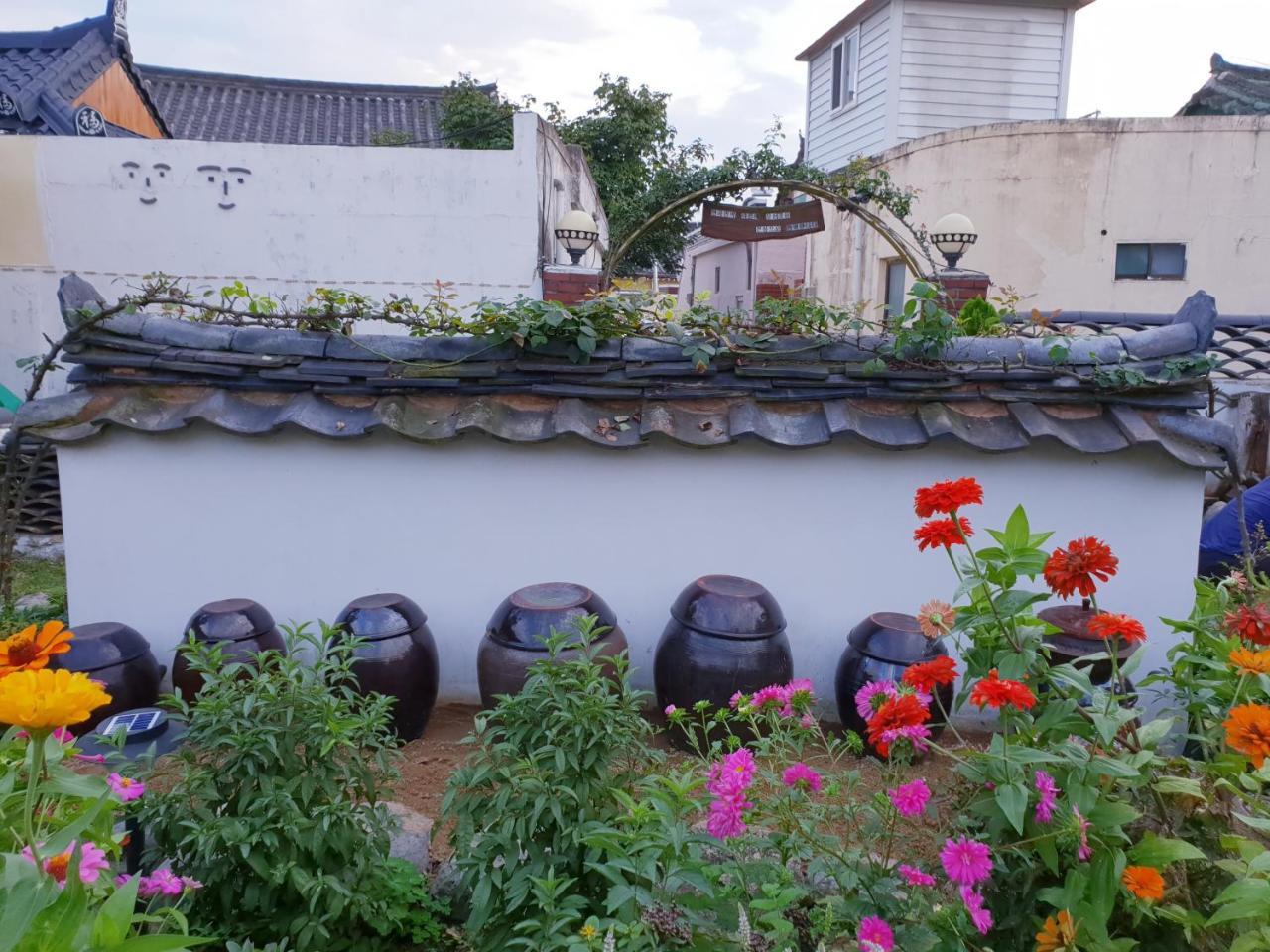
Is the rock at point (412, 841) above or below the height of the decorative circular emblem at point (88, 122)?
below

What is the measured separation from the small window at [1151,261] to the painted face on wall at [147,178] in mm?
10186

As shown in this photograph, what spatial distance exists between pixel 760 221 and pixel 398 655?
192 inches

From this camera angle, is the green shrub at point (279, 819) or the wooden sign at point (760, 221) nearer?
the green shrub at point (279, 819)

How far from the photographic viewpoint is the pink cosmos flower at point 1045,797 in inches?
70.5

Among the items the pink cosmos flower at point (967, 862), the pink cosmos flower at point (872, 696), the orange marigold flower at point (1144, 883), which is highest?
the pink cosmos flower at point (872, 696)

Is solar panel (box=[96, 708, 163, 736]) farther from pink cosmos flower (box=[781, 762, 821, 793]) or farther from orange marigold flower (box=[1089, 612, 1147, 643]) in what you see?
orange marigold flower (box=[1089, 612, 1147, 643])

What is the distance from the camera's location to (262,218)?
826 cm

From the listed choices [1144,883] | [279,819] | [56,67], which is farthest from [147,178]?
[1144,883]

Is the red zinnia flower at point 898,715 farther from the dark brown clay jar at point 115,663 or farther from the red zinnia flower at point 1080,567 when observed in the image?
the dark brown clay jar at point 115,663

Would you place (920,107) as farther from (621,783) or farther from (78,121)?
(621,783)

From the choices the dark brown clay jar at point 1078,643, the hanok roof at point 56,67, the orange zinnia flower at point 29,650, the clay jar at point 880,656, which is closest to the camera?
the orange zinnia flower at point 29,650

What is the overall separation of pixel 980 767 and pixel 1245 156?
33.9 ft

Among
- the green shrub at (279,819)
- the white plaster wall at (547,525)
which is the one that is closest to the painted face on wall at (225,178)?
the white plaster wall at (547,525)

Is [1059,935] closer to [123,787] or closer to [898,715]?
[898,715]
